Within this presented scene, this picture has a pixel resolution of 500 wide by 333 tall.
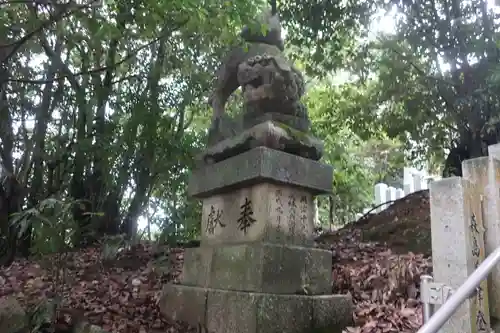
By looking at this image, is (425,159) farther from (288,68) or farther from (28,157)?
(28,157)

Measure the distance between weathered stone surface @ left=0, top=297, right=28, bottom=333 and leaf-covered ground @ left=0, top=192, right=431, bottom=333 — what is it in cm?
32

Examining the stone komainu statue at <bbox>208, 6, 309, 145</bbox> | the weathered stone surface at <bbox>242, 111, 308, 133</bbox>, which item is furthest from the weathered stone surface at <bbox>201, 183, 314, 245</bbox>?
the stone komainu statue at <bbox>208, 6, 309, 145</bbox>

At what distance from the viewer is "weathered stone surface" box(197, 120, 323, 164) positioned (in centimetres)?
371

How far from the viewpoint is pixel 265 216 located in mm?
3572

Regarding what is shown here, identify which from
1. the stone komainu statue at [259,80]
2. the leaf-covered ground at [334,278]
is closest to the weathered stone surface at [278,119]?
the stone komainu statue at [259,80]

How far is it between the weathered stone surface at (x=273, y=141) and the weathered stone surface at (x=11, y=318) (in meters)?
2.28

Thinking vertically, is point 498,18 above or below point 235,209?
above

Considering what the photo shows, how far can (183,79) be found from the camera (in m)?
8.02

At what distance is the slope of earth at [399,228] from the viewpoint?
19.4 feet

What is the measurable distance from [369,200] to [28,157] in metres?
8.44

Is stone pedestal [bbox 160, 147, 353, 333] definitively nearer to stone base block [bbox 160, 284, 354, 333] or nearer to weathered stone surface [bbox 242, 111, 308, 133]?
stone base block [bbox 160, 284, 354, 333]

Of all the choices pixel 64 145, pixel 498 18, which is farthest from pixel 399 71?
pixel 64 145

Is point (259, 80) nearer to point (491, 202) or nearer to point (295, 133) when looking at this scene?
point (295, 133)

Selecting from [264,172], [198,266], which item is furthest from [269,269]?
[198,266]
